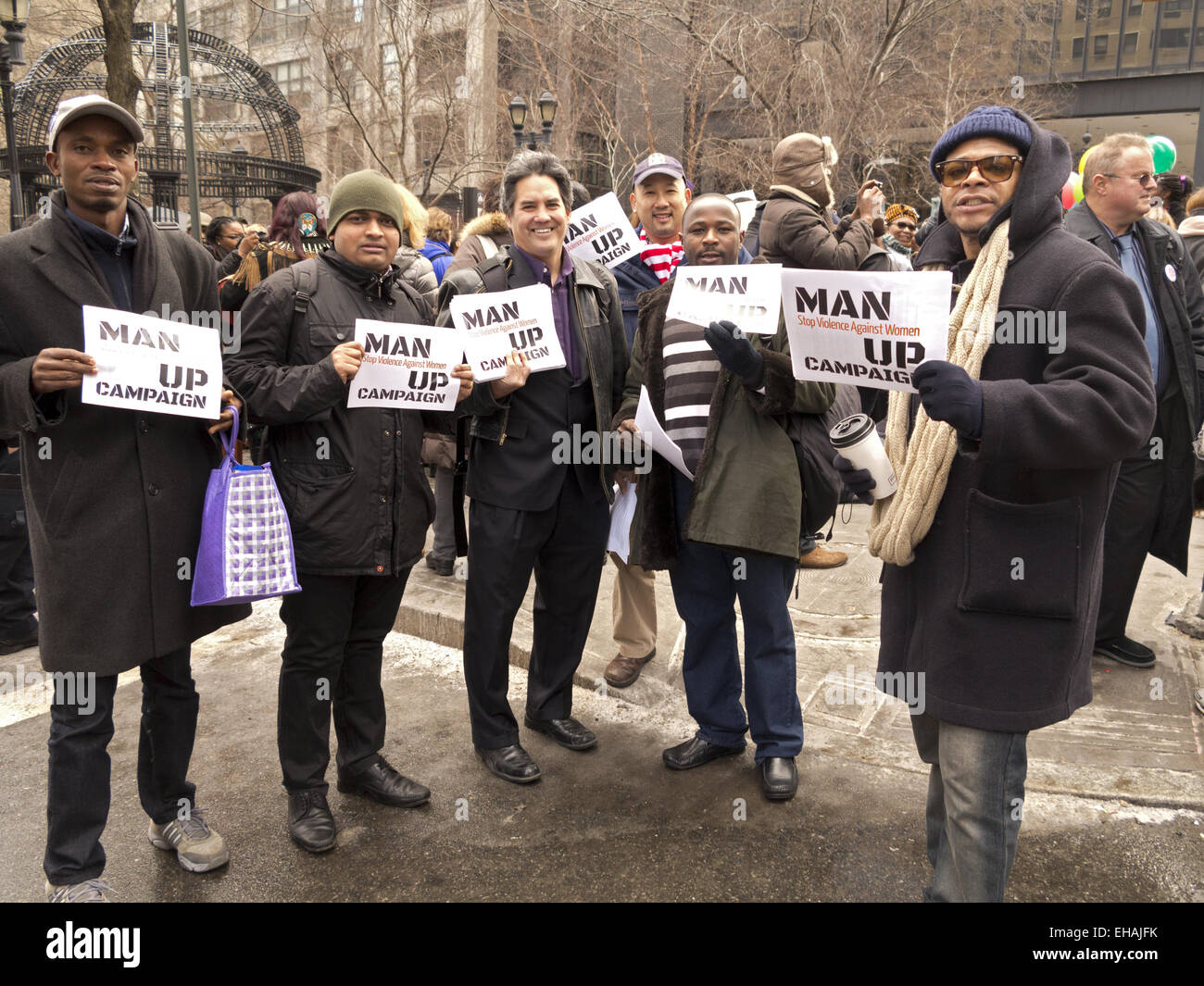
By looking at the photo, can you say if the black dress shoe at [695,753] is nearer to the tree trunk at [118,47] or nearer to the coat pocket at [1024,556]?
the coat pocket at [1024,556]

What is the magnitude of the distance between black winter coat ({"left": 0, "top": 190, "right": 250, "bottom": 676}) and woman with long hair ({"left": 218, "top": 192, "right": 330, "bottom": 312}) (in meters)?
3.36

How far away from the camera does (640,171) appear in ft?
16.0

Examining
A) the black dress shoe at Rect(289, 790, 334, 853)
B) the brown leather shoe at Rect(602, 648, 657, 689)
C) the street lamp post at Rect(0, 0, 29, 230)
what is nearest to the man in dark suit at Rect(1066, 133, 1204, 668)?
the brown leather shoe at Rect(602, 648, 657, 689)

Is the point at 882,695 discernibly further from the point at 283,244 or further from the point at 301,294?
the point at 283,244

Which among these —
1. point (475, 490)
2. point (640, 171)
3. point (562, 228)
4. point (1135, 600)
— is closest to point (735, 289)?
point (562, 228)

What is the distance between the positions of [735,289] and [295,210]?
4251 millimetres

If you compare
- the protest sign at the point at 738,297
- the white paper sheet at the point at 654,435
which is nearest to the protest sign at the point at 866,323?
the protest sign at the point at 738,297

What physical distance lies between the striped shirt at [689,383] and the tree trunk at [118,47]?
10.3 m

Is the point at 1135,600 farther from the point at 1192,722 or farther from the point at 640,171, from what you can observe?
the point at 640,171

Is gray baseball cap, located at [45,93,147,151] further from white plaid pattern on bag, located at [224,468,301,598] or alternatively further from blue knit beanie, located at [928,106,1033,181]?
blue knit beanie, located at [928,106,1033,181]

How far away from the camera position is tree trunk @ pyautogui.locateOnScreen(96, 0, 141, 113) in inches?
445

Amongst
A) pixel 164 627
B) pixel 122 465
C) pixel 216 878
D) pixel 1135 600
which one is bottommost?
pixel 216 878

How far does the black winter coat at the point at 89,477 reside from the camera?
9.34 ft
